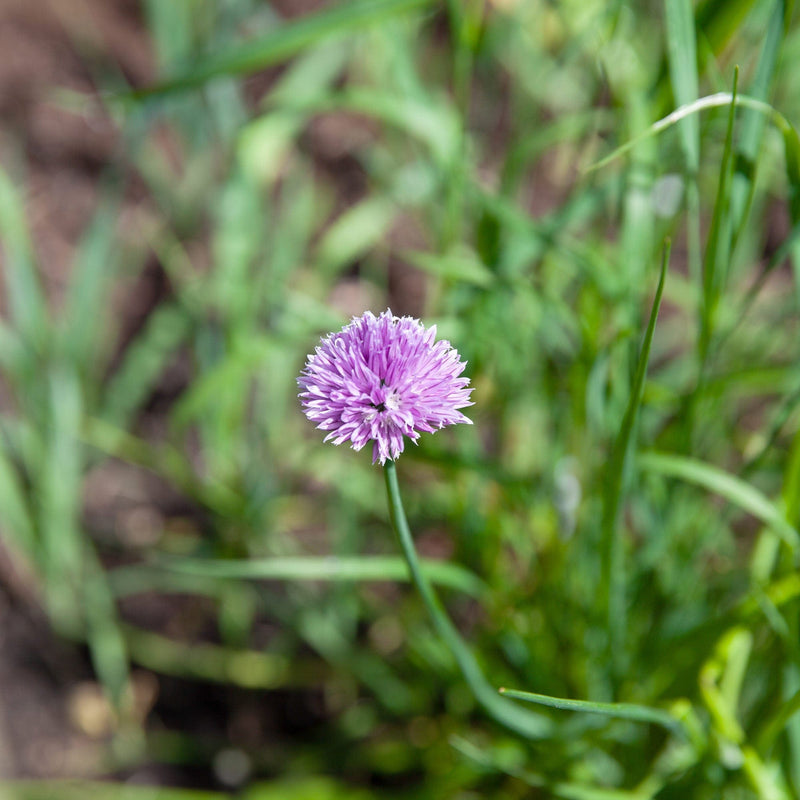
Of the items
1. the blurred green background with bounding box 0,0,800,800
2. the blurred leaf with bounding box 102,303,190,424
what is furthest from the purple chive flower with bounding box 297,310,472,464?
the blurred leaf with bounding box 102,303,190,424

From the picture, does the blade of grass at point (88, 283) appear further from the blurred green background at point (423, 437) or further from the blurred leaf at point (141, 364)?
the blurred leaf at point (141, 364)

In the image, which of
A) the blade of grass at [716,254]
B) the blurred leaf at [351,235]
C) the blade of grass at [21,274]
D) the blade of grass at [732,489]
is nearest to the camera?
the blade of grass at [716,254]

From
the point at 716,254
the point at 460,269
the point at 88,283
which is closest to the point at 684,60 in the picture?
the point at 716,254

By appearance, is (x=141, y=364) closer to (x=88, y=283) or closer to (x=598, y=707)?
(x=88, y=283)

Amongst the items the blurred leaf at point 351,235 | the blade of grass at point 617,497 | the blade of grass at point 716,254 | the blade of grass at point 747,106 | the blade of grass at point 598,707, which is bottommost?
the blade of grass at point 598,707

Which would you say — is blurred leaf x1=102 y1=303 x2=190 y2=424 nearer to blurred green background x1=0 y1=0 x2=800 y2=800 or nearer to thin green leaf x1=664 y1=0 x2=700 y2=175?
blurred green background x1=0 y1=0 x2=800 y2=800

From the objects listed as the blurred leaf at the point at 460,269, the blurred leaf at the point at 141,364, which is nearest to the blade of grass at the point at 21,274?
the blurred leaf at the point at 141,364

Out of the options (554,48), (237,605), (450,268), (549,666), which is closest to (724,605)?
(549,666)
